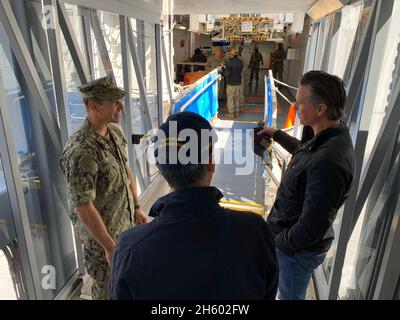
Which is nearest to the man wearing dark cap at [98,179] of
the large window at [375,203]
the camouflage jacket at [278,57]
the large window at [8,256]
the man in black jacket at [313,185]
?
the large window at [8,256]

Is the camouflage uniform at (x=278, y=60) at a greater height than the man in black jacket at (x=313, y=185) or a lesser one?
greater

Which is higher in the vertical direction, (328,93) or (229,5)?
(229,5)

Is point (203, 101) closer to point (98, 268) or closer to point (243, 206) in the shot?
point (243, 206)

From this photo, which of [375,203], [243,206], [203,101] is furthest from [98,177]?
[203,101]

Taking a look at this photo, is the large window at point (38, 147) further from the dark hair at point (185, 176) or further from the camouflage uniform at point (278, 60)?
the camouflage uniform at point (278, 60)

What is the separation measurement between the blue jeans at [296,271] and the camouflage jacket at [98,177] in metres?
1.01

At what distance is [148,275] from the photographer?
34.3 inches

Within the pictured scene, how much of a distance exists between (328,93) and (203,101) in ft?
15.7

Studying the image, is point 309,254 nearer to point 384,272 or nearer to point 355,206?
point 384,272

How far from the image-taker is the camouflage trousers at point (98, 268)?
192 cm

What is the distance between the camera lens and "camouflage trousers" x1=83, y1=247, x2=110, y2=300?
75.5 inches

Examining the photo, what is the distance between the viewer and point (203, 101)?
6.25m

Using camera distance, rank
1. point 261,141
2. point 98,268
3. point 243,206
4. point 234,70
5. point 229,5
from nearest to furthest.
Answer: point 98,268 → point 261,141 → point 243,206 → point 229,5 → point 234,70

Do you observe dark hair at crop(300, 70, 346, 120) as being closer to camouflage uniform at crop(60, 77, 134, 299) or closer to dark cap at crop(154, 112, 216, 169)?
dark cap at crop(154, 112, 216, 169)
